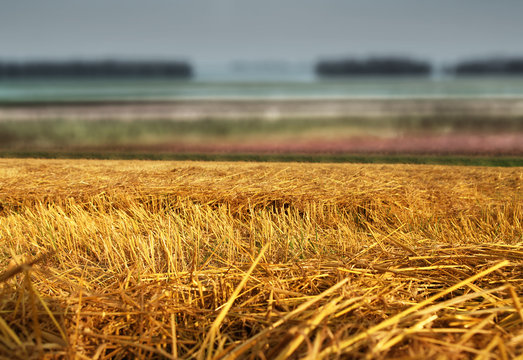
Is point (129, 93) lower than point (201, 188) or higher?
higher

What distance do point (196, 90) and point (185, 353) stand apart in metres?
9.38

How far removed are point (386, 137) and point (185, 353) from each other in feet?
24.9

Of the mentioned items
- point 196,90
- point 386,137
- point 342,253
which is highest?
point 196,90

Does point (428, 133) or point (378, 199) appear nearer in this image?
point (378, 199)

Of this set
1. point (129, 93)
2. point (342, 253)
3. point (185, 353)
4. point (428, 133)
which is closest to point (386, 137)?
point (428, 133)

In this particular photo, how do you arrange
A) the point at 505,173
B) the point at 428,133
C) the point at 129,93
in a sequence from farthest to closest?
1. the point at 129,93
2. the point at 428,133
3. the point at 505,173

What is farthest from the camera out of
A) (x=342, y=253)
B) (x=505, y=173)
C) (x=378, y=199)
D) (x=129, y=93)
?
(x=129, y=93)

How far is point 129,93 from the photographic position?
31.7 feet

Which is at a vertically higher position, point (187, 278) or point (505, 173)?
point (187, 278)

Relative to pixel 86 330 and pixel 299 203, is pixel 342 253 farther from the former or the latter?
pixel 299 203

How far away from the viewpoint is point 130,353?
797 millimetres

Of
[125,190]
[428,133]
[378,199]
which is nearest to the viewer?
[378,199]

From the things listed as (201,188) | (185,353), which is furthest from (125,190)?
(185,353)

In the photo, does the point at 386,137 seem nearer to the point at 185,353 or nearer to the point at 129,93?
the point at 129,93
